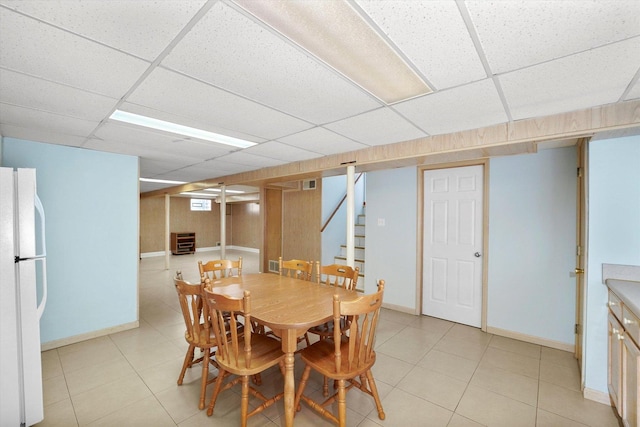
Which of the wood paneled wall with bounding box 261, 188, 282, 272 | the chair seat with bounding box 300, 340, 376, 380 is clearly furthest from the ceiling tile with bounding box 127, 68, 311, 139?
the wood paneled wall with bounding box 261, 188, 282, 272

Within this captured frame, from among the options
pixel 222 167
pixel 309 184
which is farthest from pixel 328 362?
pixel 309 184

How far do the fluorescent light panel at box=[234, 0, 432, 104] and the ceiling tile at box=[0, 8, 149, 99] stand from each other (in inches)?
32.7

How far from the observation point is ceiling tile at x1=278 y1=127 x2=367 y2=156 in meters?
2.70

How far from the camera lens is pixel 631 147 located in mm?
2061

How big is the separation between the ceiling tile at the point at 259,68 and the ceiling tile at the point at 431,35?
0.41m

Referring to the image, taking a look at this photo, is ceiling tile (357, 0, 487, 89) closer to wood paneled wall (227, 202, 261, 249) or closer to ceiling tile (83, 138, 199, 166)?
ceiling tile (83, 138, 199, 166)

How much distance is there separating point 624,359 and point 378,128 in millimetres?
2374

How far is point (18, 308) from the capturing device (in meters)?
1.80

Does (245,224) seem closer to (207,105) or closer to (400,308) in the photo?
(400,308)

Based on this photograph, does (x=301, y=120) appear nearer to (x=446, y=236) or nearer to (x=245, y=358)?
(x=245, y=358)

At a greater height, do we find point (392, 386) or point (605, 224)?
point (605, 224)

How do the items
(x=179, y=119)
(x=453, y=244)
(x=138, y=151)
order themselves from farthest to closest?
1. (x=453, y=244)
2. (x=138, y=151)
3. (x=179, y=119)

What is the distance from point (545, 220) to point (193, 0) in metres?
3.82

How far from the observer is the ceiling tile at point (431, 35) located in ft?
3.51
